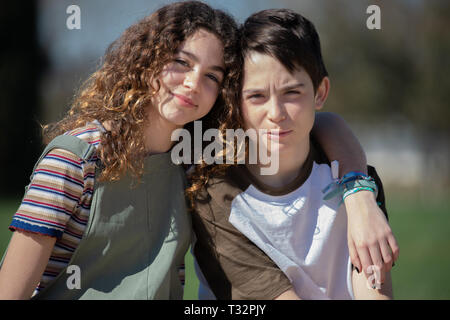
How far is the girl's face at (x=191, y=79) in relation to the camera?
1.92 meters

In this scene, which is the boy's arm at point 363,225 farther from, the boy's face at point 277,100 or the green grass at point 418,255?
the green grass at point 418,255

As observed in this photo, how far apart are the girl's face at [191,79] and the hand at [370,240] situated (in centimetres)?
75

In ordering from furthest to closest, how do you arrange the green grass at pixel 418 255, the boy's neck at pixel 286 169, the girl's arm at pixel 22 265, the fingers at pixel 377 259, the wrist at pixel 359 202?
the green grass at pixel 418 255 → the boy's neck at pixel 286 169 → the wrist at pixel 359 202 → the fingers at pixel 377 259 → the girl's arm at pixel 22 265

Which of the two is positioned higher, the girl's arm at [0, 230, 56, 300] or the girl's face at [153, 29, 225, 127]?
the girl's face at [153, 29, 225, 127]

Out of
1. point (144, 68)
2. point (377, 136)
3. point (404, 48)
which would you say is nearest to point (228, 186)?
point (144, 68)

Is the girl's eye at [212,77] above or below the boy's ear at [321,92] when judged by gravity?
above

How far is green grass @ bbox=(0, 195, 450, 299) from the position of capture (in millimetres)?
3754

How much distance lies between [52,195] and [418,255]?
426 centimetres

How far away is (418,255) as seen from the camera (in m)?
4.95

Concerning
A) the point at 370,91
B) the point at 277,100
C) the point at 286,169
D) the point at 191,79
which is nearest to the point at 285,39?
the point at 277,100

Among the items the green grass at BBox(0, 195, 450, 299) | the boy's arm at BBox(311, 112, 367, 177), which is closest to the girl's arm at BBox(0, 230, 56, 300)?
the boy's arm at BBox(311, 112, 367, 177)

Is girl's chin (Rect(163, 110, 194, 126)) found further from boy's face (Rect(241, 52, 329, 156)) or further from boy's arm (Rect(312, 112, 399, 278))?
boy's arm (Rect(312, 112, 399, 278))

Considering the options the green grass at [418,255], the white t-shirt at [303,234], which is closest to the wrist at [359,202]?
the white t-shirt at [303,234]

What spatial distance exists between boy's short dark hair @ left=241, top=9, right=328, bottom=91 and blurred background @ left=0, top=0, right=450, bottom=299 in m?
0.17
